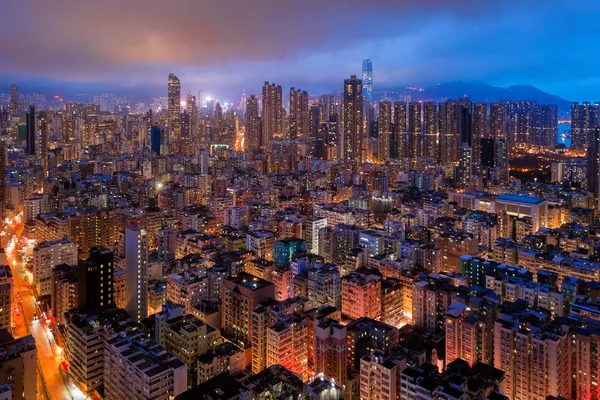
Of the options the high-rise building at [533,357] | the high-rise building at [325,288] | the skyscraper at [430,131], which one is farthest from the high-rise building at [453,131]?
the high-rise building at [533,357]

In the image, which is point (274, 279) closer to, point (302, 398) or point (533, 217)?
point (302, 398)

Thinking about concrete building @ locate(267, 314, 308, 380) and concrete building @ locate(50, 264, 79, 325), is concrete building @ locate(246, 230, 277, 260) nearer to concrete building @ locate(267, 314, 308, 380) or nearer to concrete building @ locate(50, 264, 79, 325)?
concrete building @ locate(50, 264, 79, 325)

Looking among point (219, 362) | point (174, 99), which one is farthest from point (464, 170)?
point (174, 99)

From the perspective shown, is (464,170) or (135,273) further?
(464,170)

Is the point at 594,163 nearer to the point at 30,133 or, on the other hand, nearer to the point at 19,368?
the point at 19,368

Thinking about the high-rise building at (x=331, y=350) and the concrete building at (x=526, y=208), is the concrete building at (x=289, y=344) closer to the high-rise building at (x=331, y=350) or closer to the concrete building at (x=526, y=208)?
the high-rise building at (x=331, y=350)

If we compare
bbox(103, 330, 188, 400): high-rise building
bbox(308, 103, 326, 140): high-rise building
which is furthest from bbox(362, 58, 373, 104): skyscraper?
bbox(103, 330, 188, 400): high-rise building
